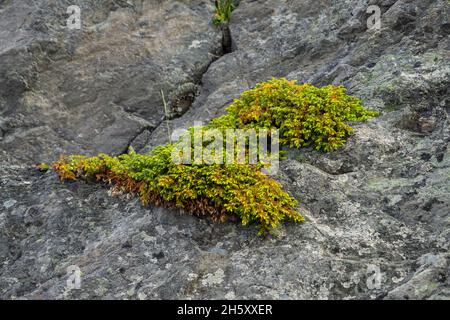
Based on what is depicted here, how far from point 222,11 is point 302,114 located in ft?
9.86

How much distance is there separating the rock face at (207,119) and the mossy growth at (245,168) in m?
0.16

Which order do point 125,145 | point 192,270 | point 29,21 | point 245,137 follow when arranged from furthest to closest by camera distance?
point 29,21 → point 125,145 → point 245,137 → point 192,270

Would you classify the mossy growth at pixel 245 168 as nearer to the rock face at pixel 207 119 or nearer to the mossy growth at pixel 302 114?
the mossy growth at pixel 302 114

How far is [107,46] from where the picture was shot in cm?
743

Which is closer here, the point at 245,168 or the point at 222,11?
the point at 245,168

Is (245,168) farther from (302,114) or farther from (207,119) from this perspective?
(207,119)

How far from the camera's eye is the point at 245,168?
199 inches

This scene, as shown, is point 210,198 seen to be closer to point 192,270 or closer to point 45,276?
point 192,270

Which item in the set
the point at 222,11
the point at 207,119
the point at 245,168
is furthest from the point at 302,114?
the point at 222,11

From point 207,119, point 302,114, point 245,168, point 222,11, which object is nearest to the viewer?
point 245,168

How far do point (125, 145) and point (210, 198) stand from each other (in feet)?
7.56

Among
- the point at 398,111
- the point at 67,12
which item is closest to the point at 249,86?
the point at 398,111

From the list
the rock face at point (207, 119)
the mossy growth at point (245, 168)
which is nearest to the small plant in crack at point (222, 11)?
the rock face at point (207, 119)

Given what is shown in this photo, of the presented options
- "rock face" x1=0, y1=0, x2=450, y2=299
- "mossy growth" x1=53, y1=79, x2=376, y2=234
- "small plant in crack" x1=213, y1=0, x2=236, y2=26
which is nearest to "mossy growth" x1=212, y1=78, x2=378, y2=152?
"mossy growth" x1=53, y1=79, x2=376, y2=234
